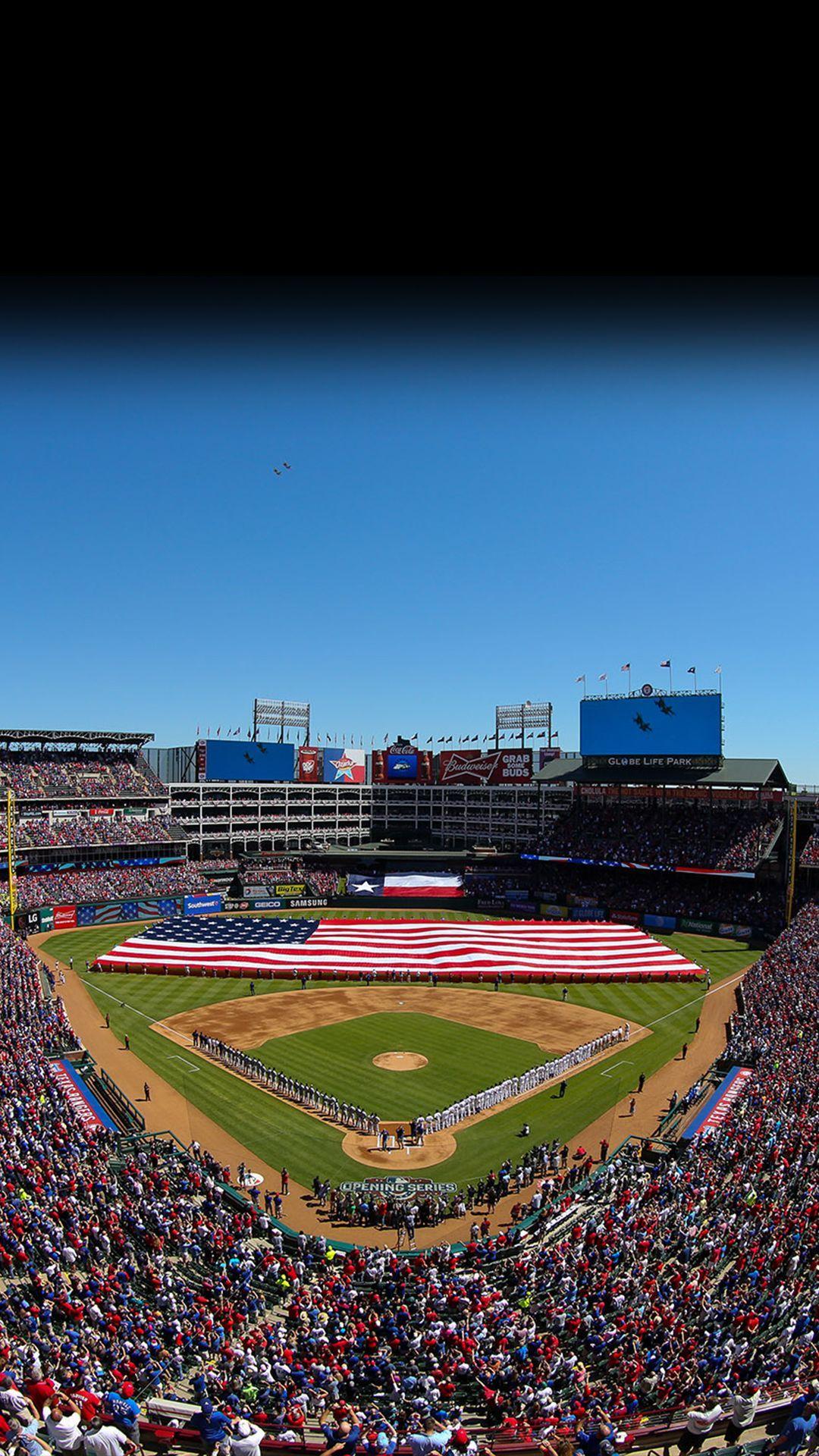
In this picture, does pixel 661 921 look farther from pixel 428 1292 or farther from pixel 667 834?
pixel 428 1292

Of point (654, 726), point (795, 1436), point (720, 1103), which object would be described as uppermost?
point (654, 726)

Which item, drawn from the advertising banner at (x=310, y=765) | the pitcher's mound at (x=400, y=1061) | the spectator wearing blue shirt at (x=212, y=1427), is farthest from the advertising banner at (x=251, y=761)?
the spectator wearing blue shirt at (x=212, y=1427)

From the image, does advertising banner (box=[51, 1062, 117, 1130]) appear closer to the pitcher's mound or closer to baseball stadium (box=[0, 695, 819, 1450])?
baseball stadium (box=[0, 695, 819, 1450])

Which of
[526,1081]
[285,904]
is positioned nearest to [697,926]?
[285,904]

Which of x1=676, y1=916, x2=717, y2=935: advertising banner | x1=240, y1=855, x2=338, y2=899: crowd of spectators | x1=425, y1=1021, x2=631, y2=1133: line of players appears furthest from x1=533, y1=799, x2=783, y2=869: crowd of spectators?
x1=425, y1=1021, x2=631, y2=1133: line of players

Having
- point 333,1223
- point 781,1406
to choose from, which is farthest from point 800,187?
point 333,1223

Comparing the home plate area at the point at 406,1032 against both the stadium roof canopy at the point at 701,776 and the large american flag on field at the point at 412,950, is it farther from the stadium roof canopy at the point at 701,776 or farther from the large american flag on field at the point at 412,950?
the stadium roof canopy at the point at 701,776
